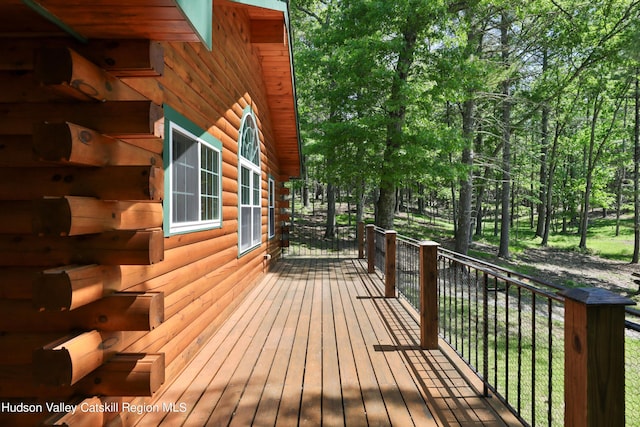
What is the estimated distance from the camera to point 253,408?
259 cm

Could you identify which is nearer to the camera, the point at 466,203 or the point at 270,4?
the point at 270,4

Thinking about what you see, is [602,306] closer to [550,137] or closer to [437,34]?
[437,34]

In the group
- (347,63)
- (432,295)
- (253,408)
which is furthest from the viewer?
(347,63)

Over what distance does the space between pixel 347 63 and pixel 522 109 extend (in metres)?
14.6

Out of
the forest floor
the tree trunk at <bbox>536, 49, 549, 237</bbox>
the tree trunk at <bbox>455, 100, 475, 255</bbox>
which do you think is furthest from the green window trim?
the tree trunk at <bbox>536, 49, 549, 237</bbox>

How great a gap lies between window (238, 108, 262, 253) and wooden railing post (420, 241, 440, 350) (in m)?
3.08

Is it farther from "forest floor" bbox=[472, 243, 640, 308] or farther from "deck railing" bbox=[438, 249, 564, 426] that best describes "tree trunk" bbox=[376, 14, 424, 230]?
"forest floor" bbox=[472, 243, 640, 308]

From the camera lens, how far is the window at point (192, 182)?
3.29 meters

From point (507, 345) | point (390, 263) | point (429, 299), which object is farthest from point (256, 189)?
point (507, 345)

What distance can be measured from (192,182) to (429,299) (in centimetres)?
277

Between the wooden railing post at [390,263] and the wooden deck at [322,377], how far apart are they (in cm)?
66

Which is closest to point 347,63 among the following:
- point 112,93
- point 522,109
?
point 112,93

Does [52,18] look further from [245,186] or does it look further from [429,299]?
[245,186]

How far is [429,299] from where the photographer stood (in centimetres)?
365
